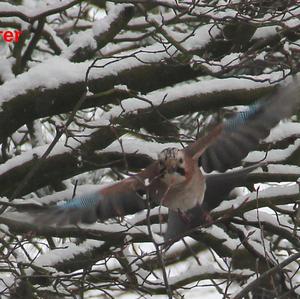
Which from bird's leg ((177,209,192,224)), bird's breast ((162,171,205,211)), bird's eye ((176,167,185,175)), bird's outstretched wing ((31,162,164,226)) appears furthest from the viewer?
bird's leg ((177,209,192,224))

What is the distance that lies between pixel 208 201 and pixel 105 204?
2.07ft

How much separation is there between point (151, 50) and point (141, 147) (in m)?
0.67

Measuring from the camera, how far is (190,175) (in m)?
4.69

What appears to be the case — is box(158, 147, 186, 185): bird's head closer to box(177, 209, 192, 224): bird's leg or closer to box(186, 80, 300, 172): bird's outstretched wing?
box(186, 80, 300, 172): bird's outstretched wing

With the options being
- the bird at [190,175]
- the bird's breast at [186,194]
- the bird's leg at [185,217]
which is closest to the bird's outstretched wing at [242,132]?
the bird at [190,175]

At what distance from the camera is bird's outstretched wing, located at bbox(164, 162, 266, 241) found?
4.97m

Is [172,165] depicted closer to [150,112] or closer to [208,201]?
[208,201]

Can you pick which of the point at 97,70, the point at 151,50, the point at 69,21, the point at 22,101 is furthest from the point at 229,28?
the point at 69,21

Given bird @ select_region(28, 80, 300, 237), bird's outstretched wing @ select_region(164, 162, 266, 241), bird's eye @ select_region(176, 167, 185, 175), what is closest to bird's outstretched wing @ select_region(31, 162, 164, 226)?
bird @ select_region(28, 80, 300, 237)

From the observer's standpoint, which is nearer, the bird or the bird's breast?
the bird

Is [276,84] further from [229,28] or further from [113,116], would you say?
[113,116]

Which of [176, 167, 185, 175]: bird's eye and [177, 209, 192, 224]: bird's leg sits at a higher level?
[176, 167, 185, 175]: bird's eye

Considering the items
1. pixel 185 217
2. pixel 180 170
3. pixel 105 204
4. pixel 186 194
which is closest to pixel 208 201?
pixel 185 217

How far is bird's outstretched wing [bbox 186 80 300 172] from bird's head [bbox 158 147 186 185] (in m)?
0.21
